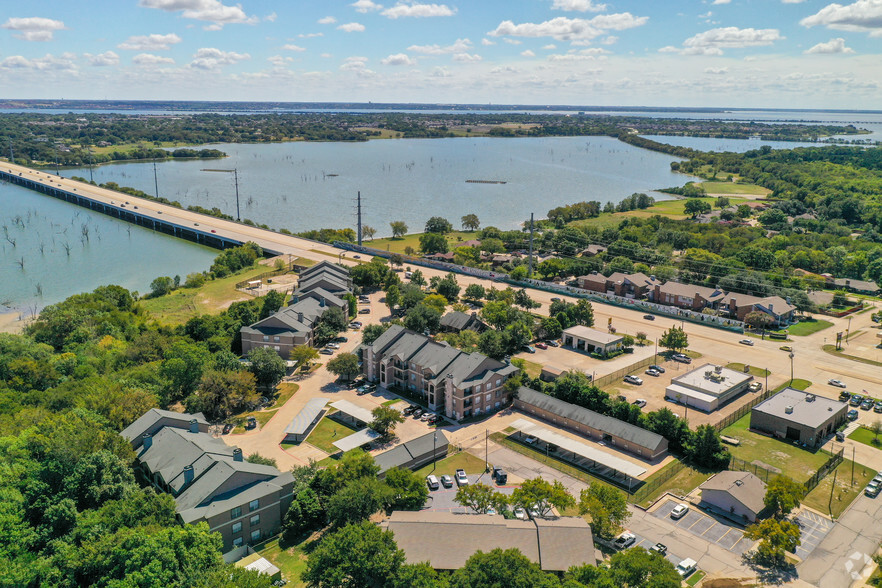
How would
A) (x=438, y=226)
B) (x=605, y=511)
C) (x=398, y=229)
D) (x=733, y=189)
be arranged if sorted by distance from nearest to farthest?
(x=605, y=511) < (x=398, y=229) < (x=438, y=226) < (x=733, y=189)

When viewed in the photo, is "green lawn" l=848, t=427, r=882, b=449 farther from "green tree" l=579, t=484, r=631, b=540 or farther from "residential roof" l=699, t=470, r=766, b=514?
"green tree" l=579, t=484, r=631, b=540

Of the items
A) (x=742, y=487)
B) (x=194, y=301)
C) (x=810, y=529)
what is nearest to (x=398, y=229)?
(x=194, y=301)

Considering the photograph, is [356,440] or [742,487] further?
[356,440]

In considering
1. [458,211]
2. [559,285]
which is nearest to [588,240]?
[559,285]

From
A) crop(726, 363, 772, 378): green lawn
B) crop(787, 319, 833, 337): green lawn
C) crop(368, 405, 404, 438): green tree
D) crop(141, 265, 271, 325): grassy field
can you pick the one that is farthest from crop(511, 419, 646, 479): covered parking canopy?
crop(141, 265, 271, 325): grassy field

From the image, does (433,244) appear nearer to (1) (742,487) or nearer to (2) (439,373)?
(2) (439,373)

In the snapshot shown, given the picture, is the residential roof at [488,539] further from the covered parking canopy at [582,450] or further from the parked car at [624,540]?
the covered parking canopy at [582,450]
